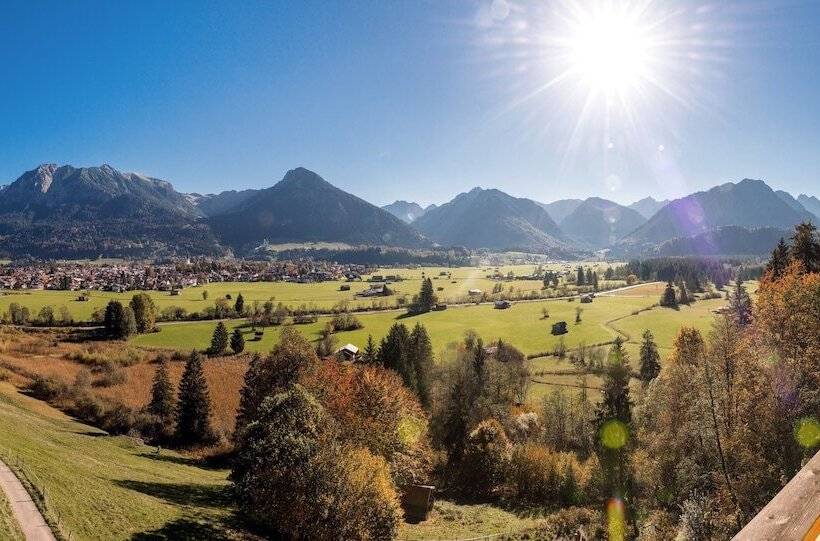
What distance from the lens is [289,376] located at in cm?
4331

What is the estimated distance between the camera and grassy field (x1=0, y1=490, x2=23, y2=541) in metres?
19.9

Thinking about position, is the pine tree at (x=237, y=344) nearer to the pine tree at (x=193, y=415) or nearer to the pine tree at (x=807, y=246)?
the pine tree at (x=193, y=415)

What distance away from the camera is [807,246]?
46.7 meters

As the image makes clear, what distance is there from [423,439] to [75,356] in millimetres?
76242

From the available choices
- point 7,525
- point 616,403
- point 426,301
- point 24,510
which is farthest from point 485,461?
point 426,301

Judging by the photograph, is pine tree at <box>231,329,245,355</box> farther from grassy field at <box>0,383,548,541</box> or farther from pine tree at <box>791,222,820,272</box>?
pine tree at <box>791,222,820,272</box>

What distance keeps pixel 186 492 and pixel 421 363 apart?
45569mm

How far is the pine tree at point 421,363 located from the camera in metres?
72.8

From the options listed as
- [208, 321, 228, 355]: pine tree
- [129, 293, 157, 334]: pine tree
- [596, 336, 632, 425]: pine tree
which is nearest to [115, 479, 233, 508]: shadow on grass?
[596, 336, 632, 425]: pine tree

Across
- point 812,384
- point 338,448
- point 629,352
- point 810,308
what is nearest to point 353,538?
point 338,448

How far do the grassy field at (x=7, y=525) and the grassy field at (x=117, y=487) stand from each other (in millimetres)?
2127

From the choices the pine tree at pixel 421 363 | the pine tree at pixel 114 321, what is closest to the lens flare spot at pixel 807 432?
the pine tree at pixel 421 363

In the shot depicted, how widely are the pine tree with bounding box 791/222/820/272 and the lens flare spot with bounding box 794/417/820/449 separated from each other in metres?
28.3

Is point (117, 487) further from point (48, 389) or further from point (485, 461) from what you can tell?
point (48, 389)
